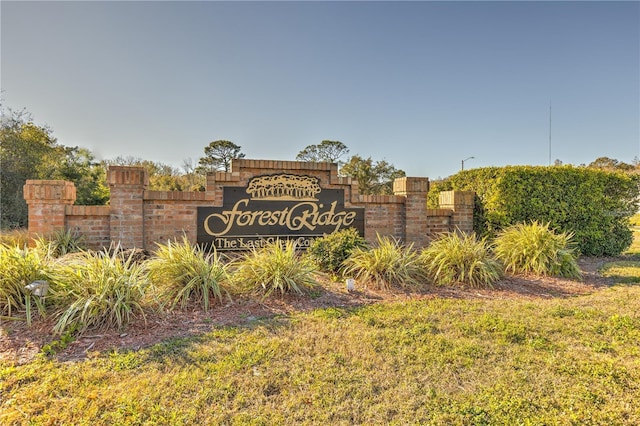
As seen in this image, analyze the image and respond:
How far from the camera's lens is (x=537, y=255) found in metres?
6.03

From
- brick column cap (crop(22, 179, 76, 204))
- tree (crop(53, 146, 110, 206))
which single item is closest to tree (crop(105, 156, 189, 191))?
tree (crop(53, 146, 110, 206))

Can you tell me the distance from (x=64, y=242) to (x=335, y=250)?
4772mm

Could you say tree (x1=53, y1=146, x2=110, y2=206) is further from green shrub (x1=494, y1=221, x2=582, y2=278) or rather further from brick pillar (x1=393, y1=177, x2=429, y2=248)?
green shrub (x1=494, y1=221, x2=582, y2=278)

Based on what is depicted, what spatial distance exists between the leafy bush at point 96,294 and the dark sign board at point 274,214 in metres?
2.92

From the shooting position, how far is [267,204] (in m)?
7.03

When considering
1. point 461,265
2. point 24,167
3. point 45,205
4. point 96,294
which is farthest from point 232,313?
point 24,167

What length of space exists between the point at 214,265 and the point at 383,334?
241 centimetres

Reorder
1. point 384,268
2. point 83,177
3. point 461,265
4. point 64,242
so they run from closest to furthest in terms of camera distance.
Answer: point 384,268 → point 461,265 → point 64,242 → point 83,177

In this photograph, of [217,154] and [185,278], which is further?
[217,154]

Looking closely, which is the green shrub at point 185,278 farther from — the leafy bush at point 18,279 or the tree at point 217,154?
the tree at point 217,154

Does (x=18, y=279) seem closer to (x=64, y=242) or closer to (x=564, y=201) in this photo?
(x=64, y=242)

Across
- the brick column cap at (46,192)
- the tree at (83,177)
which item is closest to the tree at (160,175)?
the tree at (83,177)

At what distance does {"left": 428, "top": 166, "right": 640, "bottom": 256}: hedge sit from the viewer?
7629 mm

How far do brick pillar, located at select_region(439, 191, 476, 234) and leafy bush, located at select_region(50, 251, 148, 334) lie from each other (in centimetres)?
671
